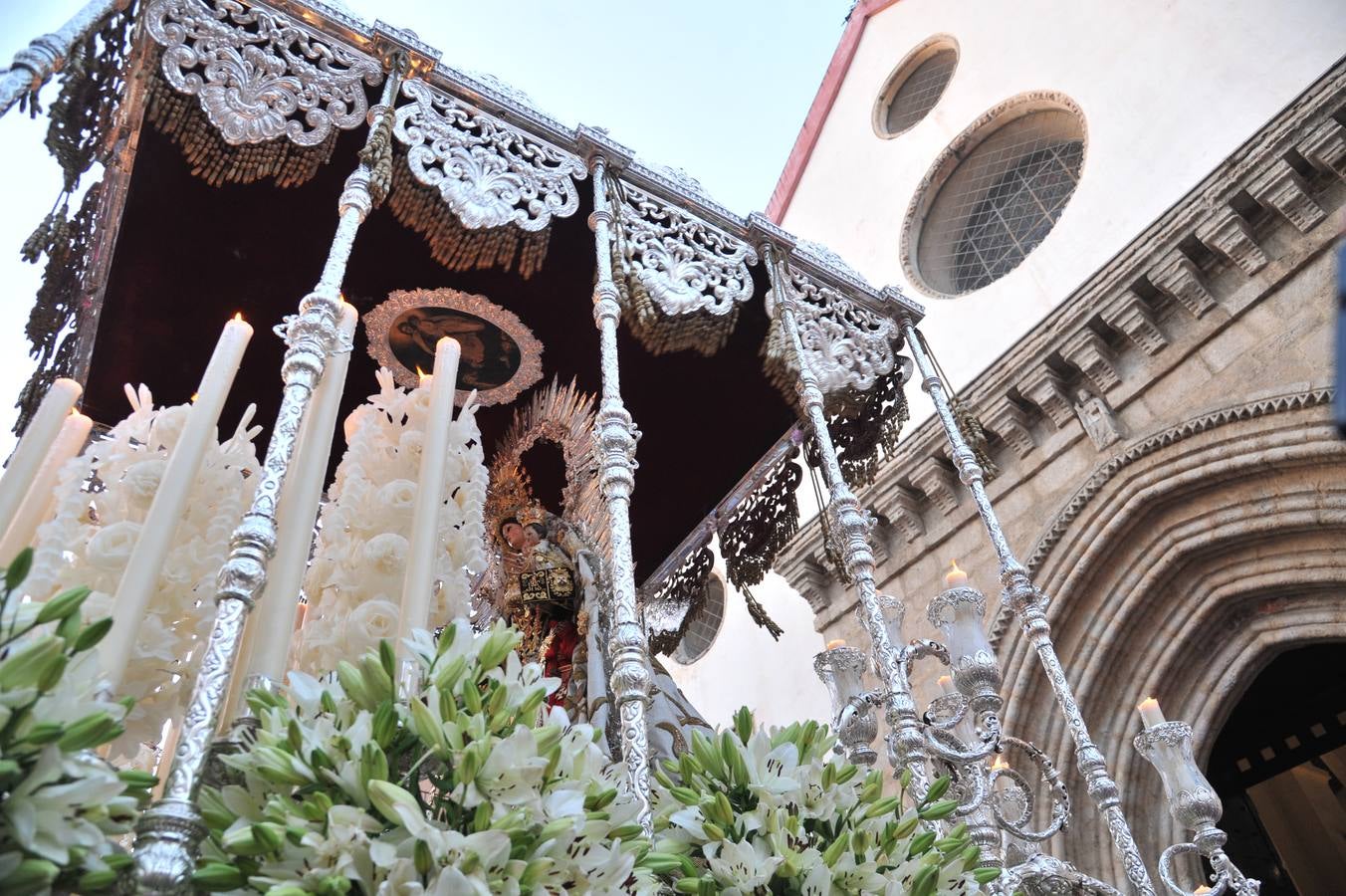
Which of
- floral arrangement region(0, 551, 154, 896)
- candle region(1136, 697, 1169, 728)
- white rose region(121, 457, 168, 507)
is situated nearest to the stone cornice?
candle region(1136, 697, 1169, 728)

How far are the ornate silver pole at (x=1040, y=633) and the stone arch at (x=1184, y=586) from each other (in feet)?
9.00

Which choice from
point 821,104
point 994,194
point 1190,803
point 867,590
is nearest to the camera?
point 867,590

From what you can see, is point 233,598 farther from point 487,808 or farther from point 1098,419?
point 1098,419

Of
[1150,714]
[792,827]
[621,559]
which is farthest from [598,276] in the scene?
[1150,714]

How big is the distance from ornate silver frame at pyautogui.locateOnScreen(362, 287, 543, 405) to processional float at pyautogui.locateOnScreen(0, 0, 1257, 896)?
0.51 m

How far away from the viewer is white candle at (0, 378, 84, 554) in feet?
5.56

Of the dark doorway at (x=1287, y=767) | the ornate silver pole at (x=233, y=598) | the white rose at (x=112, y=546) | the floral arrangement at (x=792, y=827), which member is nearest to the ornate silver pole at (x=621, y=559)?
the floral arrangement at (x=792, y=827)

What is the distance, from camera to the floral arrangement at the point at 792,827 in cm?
158

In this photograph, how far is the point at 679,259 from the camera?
3.59 metres

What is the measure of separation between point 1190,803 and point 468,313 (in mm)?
3239

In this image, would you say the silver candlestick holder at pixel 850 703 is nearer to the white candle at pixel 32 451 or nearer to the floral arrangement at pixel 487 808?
the floral arrangement at pixel 487 808

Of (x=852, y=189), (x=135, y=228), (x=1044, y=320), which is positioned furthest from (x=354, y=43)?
(x=852, y=189)

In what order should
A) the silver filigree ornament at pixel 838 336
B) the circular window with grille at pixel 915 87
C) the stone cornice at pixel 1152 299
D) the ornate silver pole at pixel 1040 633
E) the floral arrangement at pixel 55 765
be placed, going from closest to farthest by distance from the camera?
the floral arrangement at pixel 55 765
the ornate silver pole at pixel 1040 633
the silver filigree ornament at pixel 838 336
the stone cornice at pixel 1152 299
the circular window with grille at pixel 915 87

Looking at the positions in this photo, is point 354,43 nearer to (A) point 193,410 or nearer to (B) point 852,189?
(A) point 193,410
